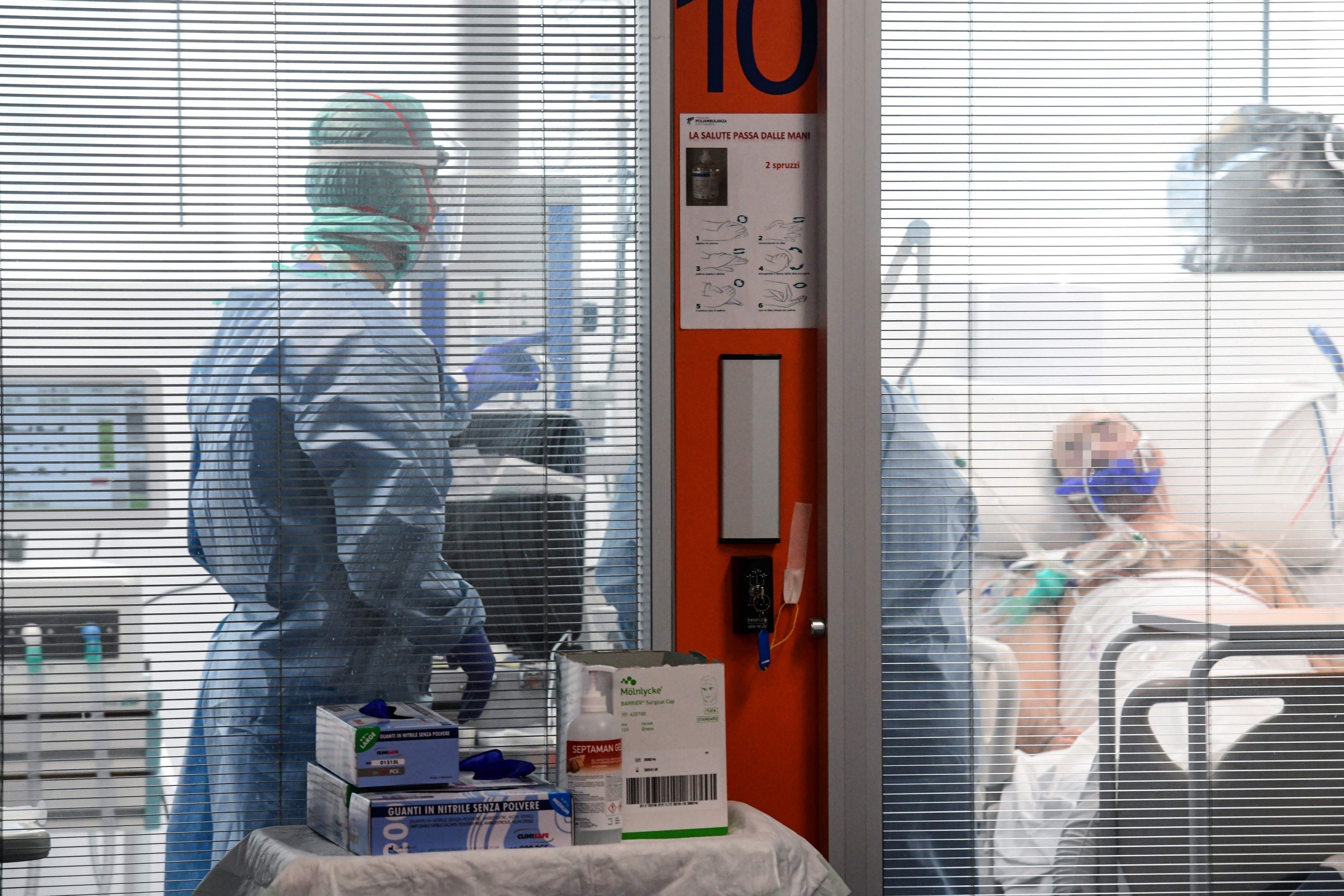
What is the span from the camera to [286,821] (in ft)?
6.46

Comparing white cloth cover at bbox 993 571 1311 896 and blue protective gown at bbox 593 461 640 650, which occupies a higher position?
blue protective gown at bbox 593 461 640 650

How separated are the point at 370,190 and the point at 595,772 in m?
1.10

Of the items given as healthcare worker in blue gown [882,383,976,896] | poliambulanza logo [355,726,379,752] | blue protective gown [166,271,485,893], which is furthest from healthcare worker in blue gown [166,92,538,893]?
healthcare worker in blue gown [882,383,976,896]

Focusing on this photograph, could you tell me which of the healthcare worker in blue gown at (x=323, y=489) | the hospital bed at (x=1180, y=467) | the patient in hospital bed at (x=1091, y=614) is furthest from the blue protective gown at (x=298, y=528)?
the patient in hospital bed at (x=1091, y=614)

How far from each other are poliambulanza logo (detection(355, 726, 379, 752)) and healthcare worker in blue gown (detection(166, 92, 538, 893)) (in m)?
0.39

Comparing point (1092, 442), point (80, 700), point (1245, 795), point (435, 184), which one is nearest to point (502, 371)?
point (435, 184)

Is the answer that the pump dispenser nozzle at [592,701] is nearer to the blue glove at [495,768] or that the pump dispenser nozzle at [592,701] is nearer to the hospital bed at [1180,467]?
the blue glove at [495,768]

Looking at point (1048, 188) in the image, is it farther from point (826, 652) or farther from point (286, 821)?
point (286, 821)

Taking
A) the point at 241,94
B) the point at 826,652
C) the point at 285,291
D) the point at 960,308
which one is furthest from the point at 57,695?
A: the point at 960,308

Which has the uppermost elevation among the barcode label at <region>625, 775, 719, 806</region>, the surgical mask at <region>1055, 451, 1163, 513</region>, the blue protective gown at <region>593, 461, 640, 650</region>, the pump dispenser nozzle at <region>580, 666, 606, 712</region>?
the surgical mask at <region>1055, 451, 1163, 513</region>

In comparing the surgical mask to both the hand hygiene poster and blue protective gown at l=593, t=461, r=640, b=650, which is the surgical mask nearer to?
the hand hygiene poster

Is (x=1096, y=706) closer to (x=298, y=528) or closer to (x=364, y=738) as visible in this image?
(x=364, y=738)

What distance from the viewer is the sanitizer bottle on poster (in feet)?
5.31

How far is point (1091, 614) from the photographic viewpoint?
212 cm
